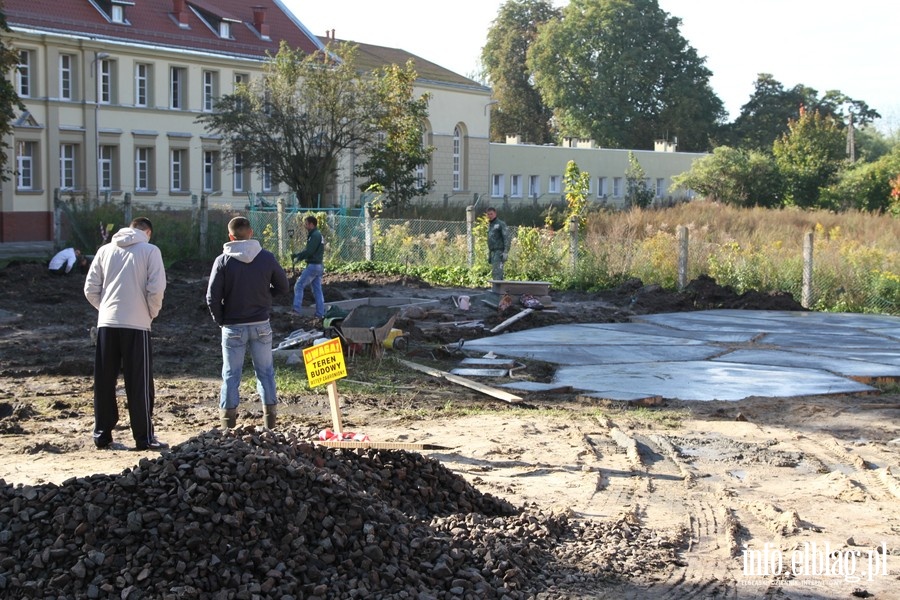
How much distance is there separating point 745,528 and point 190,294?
16.6 metres

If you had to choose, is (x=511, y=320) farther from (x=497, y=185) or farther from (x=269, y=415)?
(x=497, y=185)

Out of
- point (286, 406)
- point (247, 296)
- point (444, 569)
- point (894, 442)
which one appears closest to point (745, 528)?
point (444, 569)

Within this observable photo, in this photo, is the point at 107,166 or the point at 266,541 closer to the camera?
the point at 266,541

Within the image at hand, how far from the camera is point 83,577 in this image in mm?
5406

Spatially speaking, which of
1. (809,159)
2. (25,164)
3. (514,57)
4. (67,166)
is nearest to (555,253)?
(25,164)

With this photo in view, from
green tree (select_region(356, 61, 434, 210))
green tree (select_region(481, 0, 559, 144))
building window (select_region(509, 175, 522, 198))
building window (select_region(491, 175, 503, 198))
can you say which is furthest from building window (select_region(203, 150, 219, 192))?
green tree (select_region(481, 0, 559, 144))

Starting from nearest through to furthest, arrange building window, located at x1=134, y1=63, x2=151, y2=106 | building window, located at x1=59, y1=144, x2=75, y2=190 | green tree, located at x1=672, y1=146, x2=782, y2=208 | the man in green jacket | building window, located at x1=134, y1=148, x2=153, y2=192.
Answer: the man in green jacket < building window, located at x1=59, y1=144, x2=75, y2=190 < building window, located at x1=134, y1=63, x2=151, y2=106 < building window, located at x1=134, y1=148, x2=153, y2=192 < green tree, located at x1=672, y1=146, x2=782, y2=208

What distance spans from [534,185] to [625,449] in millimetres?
59830

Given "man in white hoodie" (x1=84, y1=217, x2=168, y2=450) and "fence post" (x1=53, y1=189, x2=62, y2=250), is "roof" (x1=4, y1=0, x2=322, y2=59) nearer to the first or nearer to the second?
"fence post" (x1=53, y1=189, x2=62, y2=250)

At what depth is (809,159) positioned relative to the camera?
178ft

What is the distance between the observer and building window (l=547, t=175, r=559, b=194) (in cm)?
6900

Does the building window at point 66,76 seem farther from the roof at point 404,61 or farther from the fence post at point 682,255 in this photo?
the fence post at point 682,255

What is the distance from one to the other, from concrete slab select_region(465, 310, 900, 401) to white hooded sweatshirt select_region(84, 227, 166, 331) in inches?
205

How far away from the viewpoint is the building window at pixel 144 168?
4825cm
